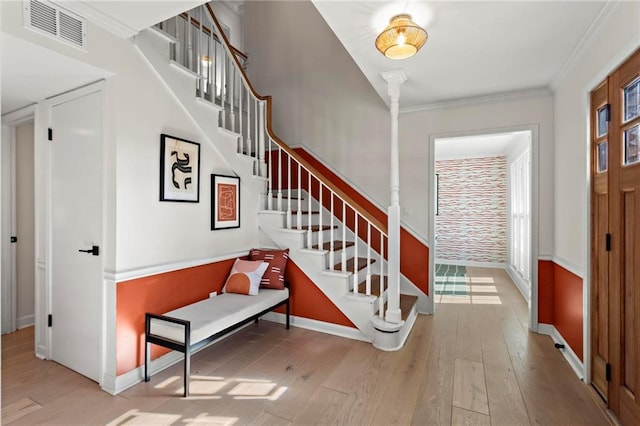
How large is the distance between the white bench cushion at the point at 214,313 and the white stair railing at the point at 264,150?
2.54 ft

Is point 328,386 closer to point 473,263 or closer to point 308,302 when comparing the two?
point 308,302

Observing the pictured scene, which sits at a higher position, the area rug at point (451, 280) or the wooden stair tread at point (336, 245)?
the wooden stair tread at point (336, 245)

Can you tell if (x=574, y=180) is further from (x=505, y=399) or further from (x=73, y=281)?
(x=73, y=281)

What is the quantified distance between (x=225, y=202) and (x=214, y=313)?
3.73ft

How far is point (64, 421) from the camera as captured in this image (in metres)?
1.91

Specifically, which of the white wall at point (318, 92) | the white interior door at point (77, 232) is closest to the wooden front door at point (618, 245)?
the white wall at point (318, 92)

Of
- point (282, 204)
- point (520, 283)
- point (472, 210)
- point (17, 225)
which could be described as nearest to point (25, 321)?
point (17, 225)

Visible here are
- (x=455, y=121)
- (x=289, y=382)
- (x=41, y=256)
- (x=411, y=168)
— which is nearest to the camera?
(x=289, y=382)

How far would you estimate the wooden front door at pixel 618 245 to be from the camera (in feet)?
5.82

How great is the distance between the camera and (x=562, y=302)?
294cm

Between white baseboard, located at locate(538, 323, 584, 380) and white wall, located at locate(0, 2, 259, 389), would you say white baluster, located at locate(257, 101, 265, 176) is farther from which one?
white baseboard, located at locate(538, 323, 584, 380)

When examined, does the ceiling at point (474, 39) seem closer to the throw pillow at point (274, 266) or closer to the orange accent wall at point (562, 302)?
the orange accent wall at point (562, 302)

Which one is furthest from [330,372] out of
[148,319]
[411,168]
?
[411,168]

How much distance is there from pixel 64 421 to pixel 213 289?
1393 millimetres
